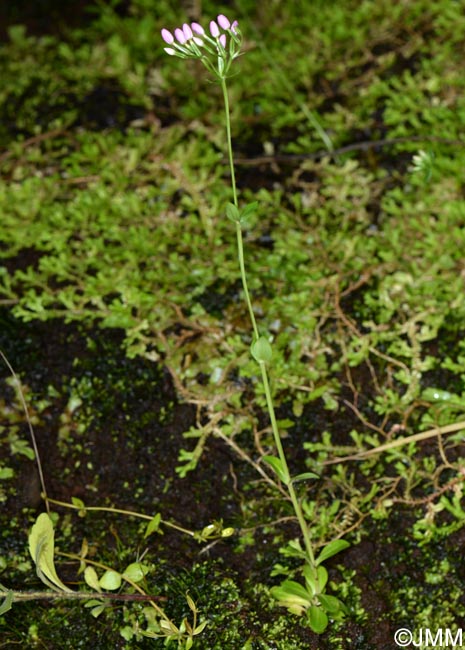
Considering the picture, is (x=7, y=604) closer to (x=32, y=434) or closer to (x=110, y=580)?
(x=110, y=580)

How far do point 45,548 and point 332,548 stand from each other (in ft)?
2.47

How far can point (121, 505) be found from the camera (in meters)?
2.03

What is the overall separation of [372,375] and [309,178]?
0.97 m

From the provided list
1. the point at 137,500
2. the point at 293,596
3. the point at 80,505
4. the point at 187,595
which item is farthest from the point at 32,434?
the point at 293,596

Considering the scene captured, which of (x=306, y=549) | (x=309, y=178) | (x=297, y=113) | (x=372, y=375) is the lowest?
(x=306, y=549)

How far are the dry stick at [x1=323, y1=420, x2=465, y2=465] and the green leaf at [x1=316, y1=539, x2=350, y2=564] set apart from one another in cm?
29

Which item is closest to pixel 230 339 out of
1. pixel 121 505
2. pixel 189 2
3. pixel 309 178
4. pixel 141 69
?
pixel 121 505

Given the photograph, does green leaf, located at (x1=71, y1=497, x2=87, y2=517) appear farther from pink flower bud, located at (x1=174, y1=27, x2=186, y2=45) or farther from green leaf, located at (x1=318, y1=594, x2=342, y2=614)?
pink flower bud, located at (x1=174, y1=27, x2=186, y2=45)

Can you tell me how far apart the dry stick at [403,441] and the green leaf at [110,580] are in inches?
26.8

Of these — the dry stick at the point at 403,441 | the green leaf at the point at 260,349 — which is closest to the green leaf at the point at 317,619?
the dry stick at the point at 403,441

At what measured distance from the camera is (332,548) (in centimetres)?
181

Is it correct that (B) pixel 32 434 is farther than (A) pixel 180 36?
Yes

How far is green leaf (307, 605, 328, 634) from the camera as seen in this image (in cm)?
170

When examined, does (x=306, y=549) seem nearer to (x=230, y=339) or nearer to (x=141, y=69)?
(x=230, y=339)
